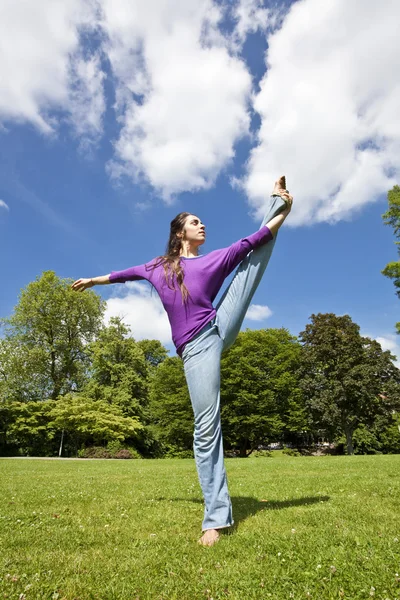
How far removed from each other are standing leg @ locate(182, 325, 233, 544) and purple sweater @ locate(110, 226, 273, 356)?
135 mm

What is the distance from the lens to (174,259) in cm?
405

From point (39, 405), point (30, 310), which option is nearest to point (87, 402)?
point (39, 405)

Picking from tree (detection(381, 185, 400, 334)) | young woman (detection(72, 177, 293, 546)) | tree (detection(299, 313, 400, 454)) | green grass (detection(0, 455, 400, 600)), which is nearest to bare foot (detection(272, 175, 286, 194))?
young woman (detection(72, 177, 293, 546))

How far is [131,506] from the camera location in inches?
189

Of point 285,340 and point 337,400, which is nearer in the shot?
point 337,400

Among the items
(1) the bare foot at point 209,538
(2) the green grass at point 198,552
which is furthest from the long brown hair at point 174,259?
(2) the green grass at point 198,552

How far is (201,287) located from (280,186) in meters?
1.31

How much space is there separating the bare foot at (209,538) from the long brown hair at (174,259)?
202 centimetres

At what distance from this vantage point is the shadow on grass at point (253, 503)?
4.23 m

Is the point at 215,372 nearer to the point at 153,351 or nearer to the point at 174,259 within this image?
the point at 174,259

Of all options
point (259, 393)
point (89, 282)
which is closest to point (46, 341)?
point (259, 393)

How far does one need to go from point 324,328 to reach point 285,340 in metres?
6.84

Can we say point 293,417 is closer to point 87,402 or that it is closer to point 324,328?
point 324,328

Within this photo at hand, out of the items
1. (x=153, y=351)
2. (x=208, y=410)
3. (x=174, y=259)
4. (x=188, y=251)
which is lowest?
(x=208, y=410)
